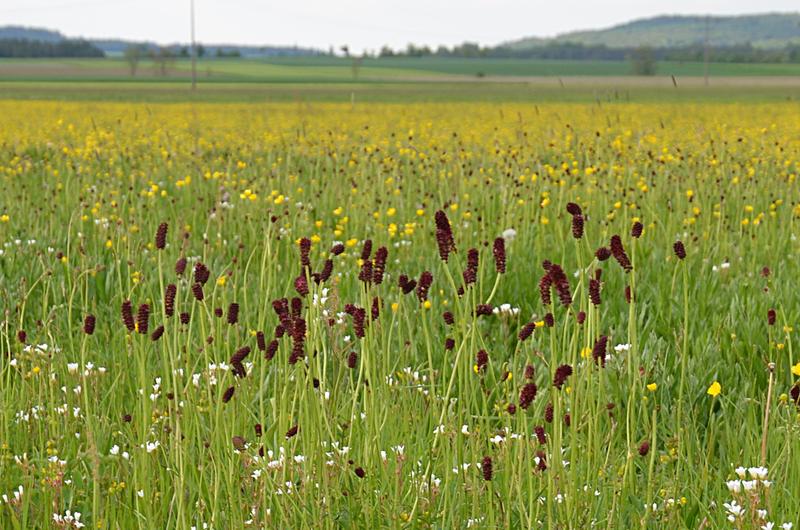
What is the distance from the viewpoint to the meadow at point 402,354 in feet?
7.56

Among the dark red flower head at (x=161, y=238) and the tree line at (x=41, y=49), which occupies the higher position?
the tree line at (x=41, y=49)

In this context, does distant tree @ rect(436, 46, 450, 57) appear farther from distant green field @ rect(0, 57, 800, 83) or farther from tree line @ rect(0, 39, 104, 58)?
tree line @ rect(0, 39, 104, 58)

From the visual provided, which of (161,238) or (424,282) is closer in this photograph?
(424,282)

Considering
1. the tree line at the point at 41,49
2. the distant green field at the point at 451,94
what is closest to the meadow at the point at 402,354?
the distant green field at the point at 451,94

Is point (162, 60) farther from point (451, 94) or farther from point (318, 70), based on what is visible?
point (451, 94)

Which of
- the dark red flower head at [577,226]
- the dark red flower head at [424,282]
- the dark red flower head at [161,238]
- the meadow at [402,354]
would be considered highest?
the dark red flower head at [577,226]

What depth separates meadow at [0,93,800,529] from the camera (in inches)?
90.7

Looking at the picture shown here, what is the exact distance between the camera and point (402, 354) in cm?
380

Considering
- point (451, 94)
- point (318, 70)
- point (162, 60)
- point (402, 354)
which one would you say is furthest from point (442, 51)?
point (402, 354)

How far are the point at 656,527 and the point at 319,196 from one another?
5761 millimetres

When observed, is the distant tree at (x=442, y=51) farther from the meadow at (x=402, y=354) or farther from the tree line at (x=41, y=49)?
the meadow at (x=402, y=354)

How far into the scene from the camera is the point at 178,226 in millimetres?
6230

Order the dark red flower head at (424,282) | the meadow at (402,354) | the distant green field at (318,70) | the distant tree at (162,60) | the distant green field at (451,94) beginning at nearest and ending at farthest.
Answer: the dark red flower head at (424,282) < the meadow at (402,354) < the distant green field at (451,94) < the distant green field at (318,70) < the distant tree at (162,60)

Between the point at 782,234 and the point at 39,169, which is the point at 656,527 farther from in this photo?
the point at 39,169
